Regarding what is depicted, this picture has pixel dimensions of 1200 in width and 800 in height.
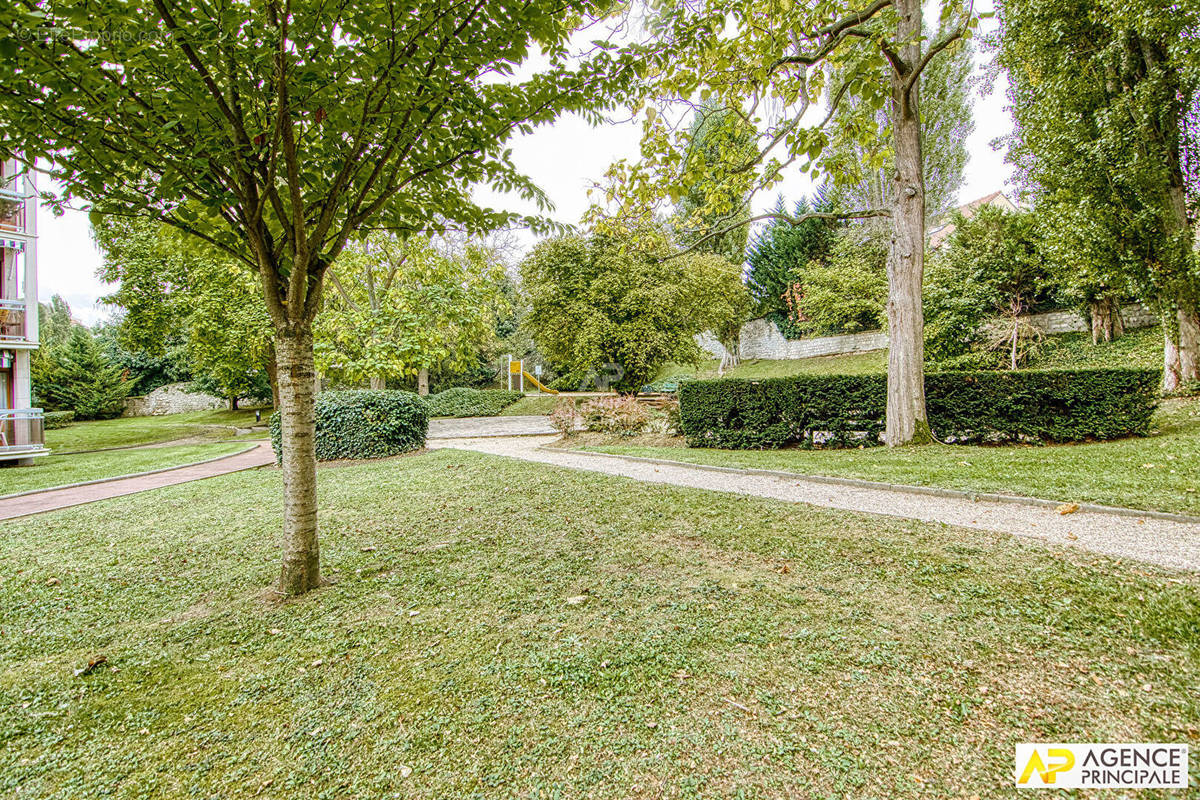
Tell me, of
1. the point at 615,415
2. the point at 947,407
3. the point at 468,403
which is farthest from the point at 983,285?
the point at 468,403

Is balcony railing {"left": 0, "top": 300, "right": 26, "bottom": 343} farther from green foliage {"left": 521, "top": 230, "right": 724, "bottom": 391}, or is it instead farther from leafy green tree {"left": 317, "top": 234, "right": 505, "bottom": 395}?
green foliage {"left": 521, "top": 230, "right": 724, "bottom": 391}

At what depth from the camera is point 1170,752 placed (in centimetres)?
158

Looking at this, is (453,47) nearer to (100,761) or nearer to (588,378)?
(100,761)

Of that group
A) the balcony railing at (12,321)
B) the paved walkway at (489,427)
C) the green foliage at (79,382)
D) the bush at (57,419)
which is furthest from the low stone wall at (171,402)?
the balcony railing at (12,321)

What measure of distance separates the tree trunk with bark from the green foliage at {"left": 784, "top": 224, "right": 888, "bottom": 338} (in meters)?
7.52

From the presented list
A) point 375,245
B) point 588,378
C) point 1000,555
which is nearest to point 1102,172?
point 1000,555

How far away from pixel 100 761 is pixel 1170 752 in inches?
136

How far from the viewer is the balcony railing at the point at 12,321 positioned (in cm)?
1157

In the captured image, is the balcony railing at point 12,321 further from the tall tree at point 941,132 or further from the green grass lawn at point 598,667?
the tall tree at point 941,132

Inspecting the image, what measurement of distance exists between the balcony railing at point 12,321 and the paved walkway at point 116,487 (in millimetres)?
5486

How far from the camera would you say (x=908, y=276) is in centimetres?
809

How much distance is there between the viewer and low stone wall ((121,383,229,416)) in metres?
29.6

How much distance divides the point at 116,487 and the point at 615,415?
905 cm
